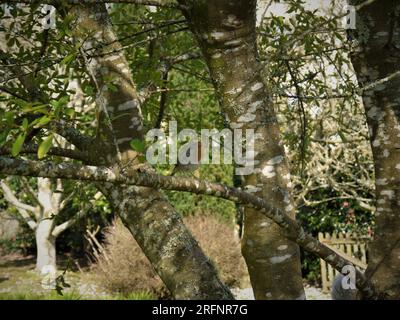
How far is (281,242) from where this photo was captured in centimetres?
174

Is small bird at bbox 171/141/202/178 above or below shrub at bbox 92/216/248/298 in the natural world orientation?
above

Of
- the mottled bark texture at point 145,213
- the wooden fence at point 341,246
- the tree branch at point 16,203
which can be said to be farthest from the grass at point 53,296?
the mottled bark texture at point 145,213

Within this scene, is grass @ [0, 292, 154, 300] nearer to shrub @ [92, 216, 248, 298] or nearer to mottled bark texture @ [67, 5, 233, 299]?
shrub @ [92, 216, 248, 298]

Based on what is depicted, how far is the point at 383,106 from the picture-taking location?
2119mm

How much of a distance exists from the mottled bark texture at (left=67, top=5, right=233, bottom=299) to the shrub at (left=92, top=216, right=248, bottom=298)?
257 inches

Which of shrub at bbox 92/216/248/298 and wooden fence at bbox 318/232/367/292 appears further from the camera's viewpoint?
wooden fence at bbox 318/232/367/292

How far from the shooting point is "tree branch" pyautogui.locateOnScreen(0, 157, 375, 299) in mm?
1223

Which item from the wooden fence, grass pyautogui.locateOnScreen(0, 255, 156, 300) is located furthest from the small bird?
the wooden fence

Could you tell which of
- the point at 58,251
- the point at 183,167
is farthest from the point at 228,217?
the point at 183,167

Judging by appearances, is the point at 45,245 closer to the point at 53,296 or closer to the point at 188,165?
the point at 53,296

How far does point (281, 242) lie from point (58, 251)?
14.3m

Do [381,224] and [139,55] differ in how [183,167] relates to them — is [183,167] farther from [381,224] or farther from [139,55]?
[139,55]

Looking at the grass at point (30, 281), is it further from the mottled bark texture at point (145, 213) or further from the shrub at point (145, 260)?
the mottled bark texture at point (145, 213)

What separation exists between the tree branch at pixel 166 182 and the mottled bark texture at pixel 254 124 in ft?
0.38
